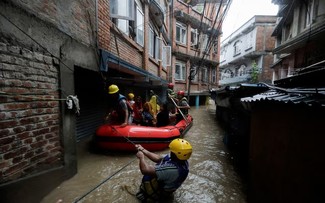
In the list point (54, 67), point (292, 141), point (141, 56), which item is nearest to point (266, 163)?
point (292, 141)

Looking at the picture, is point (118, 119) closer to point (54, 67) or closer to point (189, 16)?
point (54, 67)

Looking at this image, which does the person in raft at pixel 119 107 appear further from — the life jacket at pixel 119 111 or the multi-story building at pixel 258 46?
the multi-story building at pixel 258 46

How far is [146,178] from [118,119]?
8.85 feet

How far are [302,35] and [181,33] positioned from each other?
11.0 metres

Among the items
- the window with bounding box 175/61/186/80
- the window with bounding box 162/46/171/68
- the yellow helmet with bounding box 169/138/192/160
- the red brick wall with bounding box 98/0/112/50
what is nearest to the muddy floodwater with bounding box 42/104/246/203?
the yellow helmet with bounding box 169/138/192/160

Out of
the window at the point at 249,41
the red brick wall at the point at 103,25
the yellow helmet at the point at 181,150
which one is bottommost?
the yellow helmet at the point at 181,150

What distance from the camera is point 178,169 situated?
2.36 metres

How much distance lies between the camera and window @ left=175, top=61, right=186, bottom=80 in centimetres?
1580

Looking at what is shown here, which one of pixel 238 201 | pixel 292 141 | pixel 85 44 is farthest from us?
pixel 85 44

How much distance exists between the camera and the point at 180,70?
16109mm

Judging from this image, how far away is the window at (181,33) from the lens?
50.3 ft

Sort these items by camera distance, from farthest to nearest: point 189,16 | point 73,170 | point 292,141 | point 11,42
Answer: point 189,16 → point 73,170 → point 11,42 → point 292,141

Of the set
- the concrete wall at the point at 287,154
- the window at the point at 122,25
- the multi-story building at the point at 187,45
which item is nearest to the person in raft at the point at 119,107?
the window at the point at 122,25

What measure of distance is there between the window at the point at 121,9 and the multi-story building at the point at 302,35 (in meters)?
4.89
